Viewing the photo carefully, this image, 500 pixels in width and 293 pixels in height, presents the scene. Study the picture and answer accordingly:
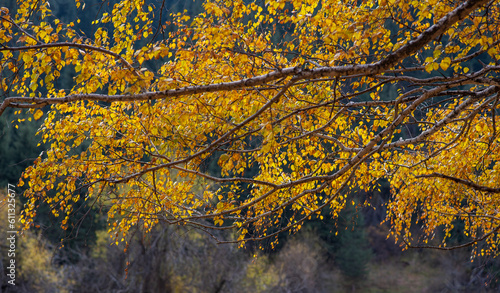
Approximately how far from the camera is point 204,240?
1413cm

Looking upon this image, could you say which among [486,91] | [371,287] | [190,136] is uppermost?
[486,91]

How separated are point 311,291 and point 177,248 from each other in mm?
8254

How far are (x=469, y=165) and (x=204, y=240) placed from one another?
10.3 metres

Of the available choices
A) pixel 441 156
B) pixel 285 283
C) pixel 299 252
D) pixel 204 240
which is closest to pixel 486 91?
pixel 441 156

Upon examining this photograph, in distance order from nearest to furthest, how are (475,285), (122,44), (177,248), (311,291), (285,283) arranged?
(122,44)
(177,248)
(285,283)
(311,291)
(475,285)

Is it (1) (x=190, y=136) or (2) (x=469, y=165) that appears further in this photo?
(2) (x=469, y=165)

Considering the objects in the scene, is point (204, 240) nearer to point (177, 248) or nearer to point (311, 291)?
point (177, 248)

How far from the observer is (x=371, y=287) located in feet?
82.3

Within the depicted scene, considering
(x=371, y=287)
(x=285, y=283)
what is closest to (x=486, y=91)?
(x=285, y=283)

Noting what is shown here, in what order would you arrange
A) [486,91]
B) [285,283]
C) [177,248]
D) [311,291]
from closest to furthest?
[486,91], [177,248], [285,283], [311,291]

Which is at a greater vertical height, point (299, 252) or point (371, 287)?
point (299, 252)

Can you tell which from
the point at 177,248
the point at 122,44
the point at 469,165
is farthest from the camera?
the point at 177,248

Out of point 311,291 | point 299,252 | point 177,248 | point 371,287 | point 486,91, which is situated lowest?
point 371,287

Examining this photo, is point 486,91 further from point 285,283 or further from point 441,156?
point 285,283
